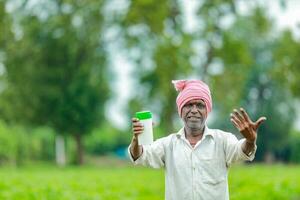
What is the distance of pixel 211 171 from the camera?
491 centimetres

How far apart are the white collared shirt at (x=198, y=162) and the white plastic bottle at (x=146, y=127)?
7cm

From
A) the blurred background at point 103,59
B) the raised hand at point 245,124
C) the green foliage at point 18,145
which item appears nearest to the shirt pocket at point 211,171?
the raised hand at point 245,124

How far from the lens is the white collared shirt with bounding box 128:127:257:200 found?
4883 mm

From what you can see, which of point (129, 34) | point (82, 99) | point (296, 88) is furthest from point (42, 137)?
point (296, 88)

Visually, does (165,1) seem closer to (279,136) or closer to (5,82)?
(5,82)

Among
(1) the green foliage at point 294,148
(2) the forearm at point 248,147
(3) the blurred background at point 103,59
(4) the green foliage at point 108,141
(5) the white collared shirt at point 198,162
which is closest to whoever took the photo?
(2) the forearm at point 248,147

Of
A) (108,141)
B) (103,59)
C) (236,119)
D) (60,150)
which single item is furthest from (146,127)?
(108,141)

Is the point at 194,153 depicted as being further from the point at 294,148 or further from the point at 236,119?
the point at 294,148

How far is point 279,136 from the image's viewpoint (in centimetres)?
5334

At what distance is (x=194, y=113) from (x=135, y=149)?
0.48m

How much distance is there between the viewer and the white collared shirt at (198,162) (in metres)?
4.88

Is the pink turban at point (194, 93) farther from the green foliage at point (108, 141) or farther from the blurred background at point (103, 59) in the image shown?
the green foliage at point (108, 141)

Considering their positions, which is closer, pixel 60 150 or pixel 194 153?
pixel 194 153

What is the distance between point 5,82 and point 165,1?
16.5 meters
